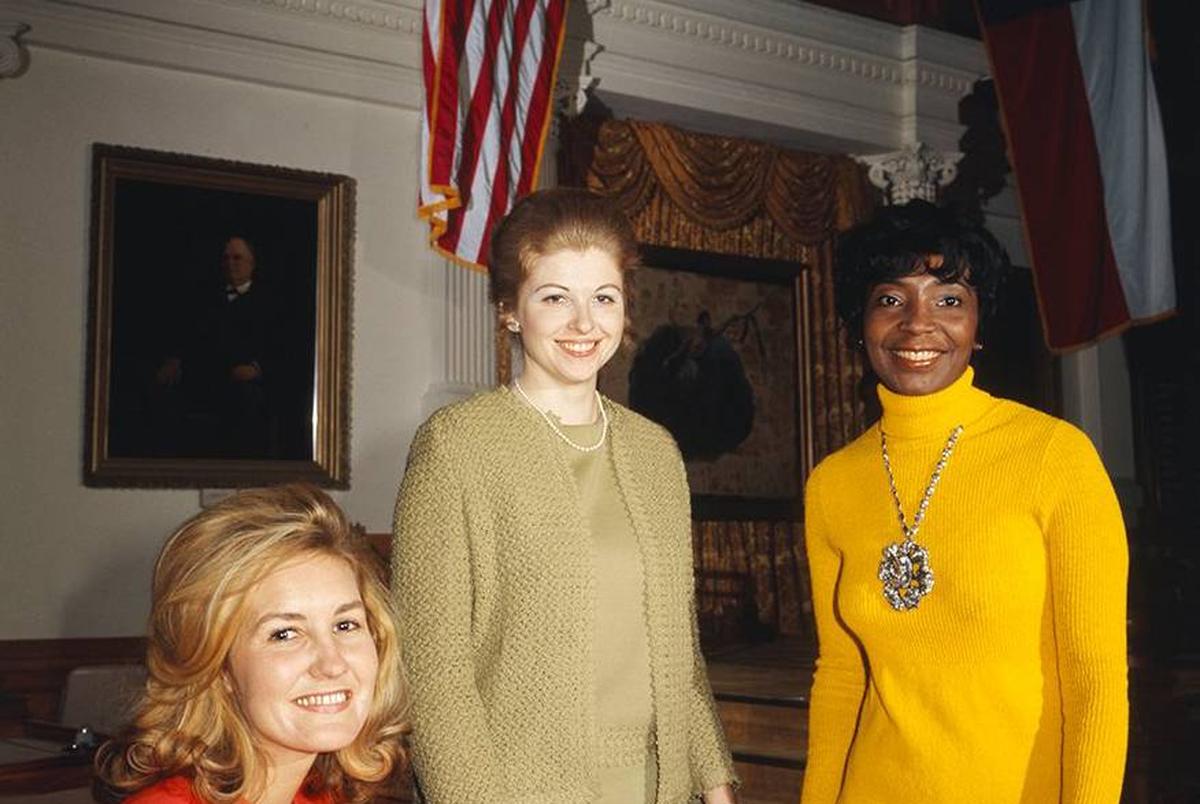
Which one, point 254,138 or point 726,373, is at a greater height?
point 254,138

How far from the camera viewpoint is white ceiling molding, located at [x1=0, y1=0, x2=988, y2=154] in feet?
23.6

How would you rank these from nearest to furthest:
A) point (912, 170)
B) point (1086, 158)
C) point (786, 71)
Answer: point (1086, 158) < point (786, 71) < point (912, 170)

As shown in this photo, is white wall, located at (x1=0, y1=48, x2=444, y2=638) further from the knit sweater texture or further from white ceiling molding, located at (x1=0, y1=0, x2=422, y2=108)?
the knit sweater texture

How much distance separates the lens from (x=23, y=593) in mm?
6789

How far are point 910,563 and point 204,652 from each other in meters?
1.07

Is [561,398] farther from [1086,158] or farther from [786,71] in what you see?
[786,71]

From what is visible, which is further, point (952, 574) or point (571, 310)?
point (571, 310)

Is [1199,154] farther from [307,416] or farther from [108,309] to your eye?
[108,309]

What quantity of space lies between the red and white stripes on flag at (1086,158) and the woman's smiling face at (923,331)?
20.5 ft

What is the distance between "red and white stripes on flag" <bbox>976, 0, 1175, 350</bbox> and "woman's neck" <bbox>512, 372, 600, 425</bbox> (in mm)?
6260

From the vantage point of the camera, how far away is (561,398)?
248cm

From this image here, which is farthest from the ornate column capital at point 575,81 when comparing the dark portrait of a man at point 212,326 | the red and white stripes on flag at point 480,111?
the dark portrait of a man at point 212,326

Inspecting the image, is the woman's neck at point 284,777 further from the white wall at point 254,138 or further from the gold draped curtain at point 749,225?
the gold draped curtain at point 749,225

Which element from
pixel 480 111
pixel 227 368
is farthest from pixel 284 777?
pixel 227 368
